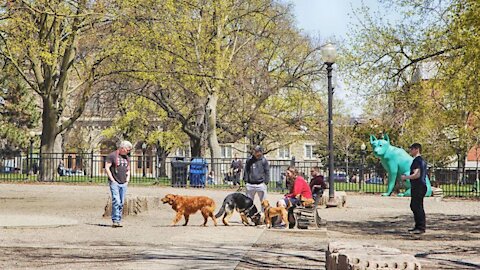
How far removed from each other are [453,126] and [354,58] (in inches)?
891

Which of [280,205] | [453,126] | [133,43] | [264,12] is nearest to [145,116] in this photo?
[264,12]

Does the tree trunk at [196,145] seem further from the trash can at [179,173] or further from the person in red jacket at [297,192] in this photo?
the person in red jacket at [297,192]

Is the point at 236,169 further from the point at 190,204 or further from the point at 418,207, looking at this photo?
the point at 418,207

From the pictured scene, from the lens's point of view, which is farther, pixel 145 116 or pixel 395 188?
pixel 145 116

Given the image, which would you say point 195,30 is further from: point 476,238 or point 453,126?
point 476,238

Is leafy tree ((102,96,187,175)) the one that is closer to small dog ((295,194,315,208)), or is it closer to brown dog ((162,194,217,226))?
brown dog ((162,194,217,226))

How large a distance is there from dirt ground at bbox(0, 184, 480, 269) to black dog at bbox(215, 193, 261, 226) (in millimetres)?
335

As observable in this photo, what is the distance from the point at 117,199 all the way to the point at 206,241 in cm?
317

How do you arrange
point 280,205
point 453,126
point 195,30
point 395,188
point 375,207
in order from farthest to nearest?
point 453,126 < point 195,30 < point 395,188 < point 375,207 < point 280,205

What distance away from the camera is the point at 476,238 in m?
14.5

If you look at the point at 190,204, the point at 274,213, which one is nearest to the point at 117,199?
the point at 190,204

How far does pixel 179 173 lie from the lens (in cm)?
3334

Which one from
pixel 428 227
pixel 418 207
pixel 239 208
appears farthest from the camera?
pixel 428 227

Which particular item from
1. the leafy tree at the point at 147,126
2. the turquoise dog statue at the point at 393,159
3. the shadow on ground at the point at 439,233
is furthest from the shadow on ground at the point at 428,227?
the leafy tree at the point at 147,126
